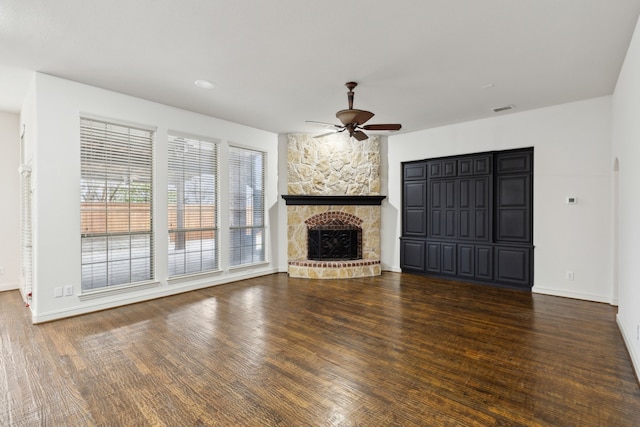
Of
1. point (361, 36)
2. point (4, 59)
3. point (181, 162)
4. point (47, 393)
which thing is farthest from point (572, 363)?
point (4, 59)

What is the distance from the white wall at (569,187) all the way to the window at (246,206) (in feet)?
13.9

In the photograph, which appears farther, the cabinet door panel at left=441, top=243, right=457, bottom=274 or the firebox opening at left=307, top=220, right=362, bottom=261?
the firebox opening at left=307, top=220, right=362, bottom=261

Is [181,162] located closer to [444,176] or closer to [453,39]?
[453,39]

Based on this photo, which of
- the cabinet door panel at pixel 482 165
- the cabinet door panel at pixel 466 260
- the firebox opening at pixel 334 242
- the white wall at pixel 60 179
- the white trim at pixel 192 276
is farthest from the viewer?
the firebox opening at pixel 334 242

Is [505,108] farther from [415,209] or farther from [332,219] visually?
[332,219]

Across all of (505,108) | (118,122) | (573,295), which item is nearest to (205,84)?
(118,122)

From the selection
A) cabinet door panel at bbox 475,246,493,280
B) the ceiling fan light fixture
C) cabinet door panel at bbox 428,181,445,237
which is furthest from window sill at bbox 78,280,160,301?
cabinet door panel at bbox 475,246,493,280

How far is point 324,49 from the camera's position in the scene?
A: 10.5 feet

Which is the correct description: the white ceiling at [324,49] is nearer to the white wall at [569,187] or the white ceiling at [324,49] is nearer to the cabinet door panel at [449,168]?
the white wall at [569,187]

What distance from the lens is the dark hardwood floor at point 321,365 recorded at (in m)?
2.12

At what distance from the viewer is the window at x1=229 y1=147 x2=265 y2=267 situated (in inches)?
238

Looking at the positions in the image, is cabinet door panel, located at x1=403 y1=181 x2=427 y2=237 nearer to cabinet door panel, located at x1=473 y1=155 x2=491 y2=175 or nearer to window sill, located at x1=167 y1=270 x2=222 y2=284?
cabinet door panel, located at x1=473 y1=155 x2=491 y2=175

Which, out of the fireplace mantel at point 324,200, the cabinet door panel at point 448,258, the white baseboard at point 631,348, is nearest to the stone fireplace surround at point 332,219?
the fireplace mantel at point 324,200

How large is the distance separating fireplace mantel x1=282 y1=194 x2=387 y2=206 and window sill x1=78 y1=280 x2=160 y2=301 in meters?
2.88
